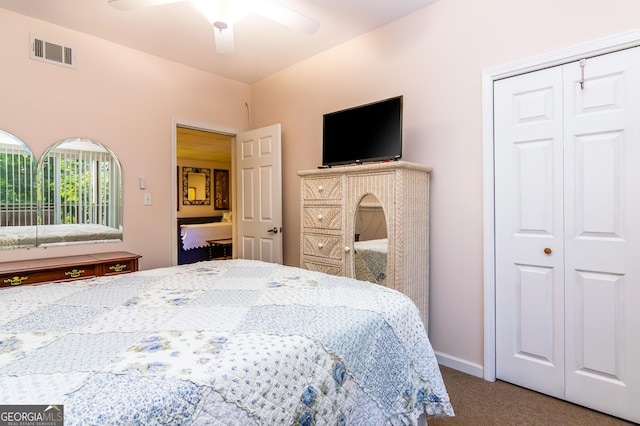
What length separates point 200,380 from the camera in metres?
0.81

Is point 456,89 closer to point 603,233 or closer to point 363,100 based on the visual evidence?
point 363,100

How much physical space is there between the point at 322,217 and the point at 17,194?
2.46 metres

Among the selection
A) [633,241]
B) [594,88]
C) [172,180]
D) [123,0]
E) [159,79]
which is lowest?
[633,241]

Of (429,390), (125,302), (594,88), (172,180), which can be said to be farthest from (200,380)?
(172,180)

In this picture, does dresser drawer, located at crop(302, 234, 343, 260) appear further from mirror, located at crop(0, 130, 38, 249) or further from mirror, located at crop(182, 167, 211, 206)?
mirror, located at crop(182, 167, 211, 206)

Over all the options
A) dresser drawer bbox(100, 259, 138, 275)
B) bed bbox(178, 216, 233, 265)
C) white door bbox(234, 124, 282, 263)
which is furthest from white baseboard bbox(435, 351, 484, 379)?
bed bbox(178, 216, 233, 265)

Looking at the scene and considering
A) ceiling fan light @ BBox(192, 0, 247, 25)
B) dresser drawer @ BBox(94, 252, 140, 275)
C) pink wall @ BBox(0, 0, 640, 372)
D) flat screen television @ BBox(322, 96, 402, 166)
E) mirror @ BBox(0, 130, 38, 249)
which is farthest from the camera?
dresser drawer @ BBox(94, 252, 140, 275)

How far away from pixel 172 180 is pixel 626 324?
3.83m

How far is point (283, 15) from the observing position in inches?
83.6

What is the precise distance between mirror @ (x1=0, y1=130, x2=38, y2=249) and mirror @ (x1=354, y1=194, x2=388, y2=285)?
2.67 metres

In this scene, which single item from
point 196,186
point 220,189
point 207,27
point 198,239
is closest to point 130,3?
point 207,27

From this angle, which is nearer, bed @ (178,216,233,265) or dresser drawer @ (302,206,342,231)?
dresser drawer @ (302,206,342,231)

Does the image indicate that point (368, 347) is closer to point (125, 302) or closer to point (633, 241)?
point (125, 302)

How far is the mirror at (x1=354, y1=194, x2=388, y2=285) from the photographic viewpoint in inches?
97.5
